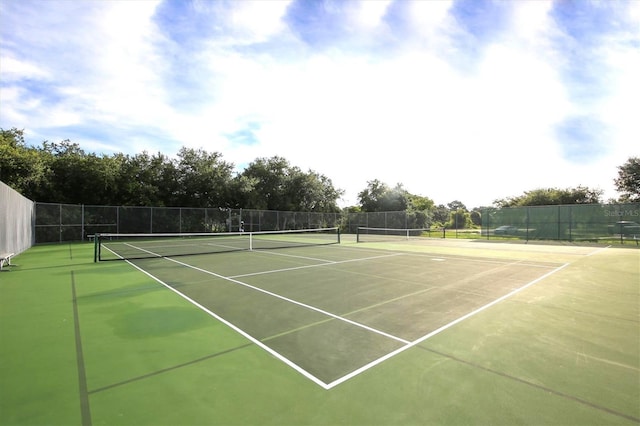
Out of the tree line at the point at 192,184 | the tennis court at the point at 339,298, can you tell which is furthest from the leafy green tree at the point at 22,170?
the tennis court at the point at 339,298

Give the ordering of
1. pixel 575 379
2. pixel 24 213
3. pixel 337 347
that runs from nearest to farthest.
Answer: pixel 575 379 < pixel 337 347 < pixel 24 213

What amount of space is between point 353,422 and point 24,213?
2093cm

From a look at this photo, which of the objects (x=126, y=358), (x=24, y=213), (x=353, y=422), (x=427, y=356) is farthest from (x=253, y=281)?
(x=24, y=213)

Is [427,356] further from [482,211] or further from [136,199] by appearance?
[136,199]

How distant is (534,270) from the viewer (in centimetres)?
1034

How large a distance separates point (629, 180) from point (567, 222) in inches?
713

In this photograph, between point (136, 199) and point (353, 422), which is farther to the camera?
point (136, 199)

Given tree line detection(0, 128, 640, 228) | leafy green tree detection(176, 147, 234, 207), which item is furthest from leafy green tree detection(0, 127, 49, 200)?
leafy green tree detection(176, 147, 234, 207)

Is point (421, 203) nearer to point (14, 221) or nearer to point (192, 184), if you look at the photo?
point (192, 184)

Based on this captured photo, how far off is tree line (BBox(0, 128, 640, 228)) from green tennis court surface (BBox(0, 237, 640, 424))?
21202 mm

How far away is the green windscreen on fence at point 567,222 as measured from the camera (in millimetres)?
21516

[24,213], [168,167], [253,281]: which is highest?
[168,167]

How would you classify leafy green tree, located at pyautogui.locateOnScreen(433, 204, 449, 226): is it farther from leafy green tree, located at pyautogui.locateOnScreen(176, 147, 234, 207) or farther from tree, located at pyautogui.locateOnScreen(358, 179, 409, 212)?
leafy green tree, located at pyautogui.locateOnScreen(176, 147, 234, 207)

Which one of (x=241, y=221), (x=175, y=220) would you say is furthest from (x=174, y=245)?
(x=241, y=221)
